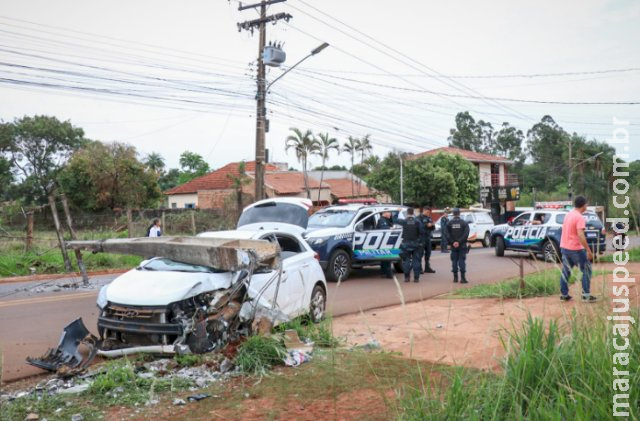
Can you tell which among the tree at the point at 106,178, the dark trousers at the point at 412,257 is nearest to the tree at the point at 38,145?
the tree at the point at 106,178

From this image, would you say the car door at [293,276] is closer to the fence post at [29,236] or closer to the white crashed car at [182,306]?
the white crashed car at [182,306]

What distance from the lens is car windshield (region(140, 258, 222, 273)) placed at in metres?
7.53

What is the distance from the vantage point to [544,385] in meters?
3.70

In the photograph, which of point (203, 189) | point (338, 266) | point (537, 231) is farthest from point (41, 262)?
point (203, 189)

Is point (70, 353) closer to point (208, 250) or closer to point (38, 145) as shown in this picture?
point (208, 250)

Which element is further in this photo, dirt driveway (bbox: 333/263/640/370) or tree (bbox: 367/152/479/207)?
tree (bbox: 367/152/479/207)

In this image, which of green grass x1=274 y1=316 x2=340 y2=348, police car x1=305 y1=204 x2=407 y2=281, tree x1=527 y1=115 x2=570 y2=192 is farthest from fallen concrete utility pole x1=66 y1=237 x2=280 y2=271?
tree x1=527 y1=115 x2=570 y2=192

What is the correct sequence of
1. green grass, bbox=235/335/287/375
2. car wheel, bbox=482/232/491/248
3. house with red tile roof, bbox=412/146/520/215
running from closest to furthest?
green grass, bbox=235/335/287/375 → car wheel, bbox=482/232/491/248 → house with red tile roof, bbox=412/146/520/215

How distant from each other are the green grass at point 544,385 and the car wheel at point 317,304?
4972 millimetres

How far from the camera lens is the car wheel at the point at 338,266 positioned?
47.6 feet

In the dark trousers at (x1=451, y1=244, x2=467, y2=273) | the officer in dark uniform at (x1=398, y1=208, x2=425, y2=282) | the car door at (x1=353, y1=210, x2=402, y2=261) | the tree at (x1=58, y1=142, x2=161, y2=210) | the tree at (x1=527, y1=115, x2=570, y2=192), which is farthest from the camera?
the tree at (x1=527, y1=115, x2=570, y2=192)

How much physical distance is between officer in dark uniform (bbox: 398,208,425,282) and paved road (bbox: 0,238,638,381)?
0.49 meters

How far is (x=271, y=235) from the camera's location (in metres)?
8.89

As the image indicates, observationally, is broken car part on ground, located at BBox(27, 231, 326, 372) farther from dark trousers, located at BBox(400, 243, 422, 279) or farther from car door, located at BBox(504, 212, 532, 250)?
car door, located at BBox(504, 212, 532, 250)
